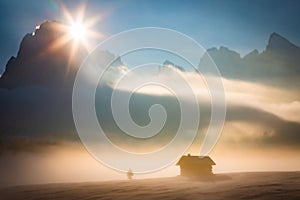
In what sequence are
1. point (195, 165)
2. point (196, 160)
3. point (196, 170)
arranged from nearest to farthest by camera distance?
1. point (196, 170)
2. point (195, 165)
3. point (196, 160)

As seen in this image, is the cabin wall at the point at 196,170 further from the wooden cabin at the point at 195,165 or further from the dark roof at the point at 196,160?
the dark roof at the point at 196,160

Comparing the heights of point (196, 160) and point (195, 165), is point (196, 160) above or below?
above

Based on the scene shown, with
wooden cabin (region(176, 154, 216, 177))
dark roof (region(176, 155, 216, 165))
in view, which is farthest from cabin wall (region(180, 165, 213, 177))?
dark roof (region(176, 155, 216, 165))

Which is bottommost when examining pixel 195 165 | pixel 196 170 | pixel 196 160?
pixel 196 170

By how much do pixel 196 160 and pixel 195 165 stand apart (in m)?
0.60

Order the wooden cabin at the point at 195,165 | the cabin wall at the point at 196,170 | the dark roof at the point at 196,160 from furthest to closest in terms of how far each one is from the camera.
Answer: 1. the dark roof at the point at 196,160
2. the wooden cabin at the point at 195,165
3. the cabin wall at the point at 196,170

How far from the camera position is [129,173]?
52.9m

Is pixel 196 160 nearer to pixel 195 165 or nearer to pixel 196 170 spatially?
pixel 195 165

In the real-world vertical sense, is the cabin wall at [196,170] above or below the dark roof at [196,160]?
below

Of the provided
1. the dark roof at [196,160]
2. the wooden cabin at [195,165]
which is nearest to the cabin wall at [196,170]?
the wooden cabin at [195,165]

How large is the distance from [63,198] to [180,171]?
18692mm

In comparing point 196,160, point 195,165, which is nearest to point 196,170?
point 195,165

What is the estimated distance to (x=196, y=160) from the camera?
A: 41094 millimetres

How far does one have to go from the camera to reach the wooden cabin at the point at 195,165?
1594 inches
